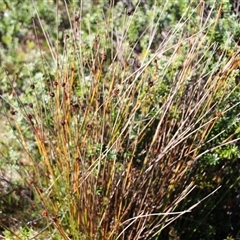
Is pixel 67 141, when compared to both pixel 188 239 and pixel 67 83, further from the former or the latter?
pixel 188 239

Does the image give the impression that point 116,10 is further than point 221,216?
Yes

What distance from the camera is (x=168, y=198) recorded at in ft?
9.34

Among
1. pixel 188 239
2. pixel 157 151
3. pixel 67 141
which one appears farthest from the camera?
pixel 188 239

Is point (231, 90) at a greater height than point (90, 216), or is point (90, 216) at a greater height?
point (231, 90)

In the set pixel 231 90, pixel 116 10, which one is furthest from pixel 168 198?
pixel 116 10

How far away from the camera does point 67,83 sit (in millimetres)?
2650

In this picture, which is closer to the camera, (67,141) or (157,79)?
(67,141)

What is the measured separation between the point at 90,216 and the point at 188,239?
73 centimetres

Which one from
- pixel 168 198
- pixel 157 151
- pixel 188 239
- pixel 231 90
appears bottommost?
pixel 188 239

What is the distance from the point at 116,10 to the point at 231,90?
142 centimetres

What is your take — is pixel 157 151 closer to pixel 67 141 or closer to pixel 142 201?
pixel 142 201

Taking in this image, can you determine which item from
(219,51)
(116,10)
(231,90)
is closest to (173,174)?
(231,90)

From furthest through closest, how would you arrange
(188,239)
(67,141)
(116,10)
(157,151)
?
1. (116,10)
2. (188,239)
3. (157,151)
4. (67,141)

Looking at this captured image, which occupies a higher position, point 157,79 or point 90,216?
point 157,79
